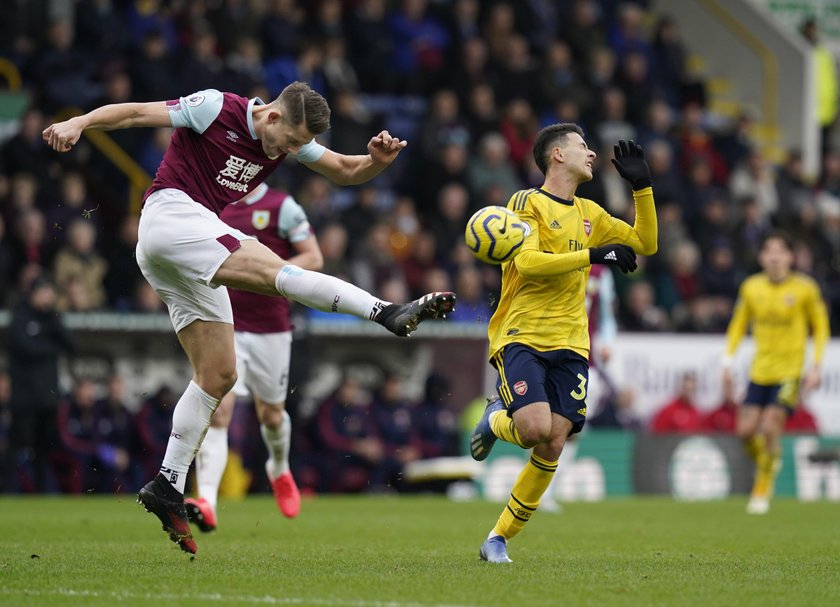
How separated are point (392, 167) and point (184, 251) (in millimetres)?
12833

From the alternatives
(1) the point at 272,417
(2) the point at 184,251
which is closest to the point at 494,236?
(2) the point at 184,251

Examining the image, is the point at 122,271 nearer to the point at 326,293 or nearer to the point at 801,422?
the point at 801,422

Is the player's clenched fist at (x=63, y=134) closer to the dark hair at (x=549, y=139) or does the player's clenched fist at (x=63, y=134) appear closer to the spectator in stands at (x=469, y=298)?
the dark hair at (x=549, y=139)

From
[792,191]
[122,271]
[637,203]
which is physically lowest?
[122,271]

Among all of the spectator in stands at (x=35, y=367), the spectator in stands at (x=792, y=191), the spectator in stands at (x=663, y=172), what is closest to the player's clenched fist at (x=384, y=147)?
the spectator in stands at (x=35, y=367)

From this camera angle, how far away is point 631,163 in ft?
28.1

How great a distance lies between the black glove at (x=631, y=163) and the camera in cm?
856

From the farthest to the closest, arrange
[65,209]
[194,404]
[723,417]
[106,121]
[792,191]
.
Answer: [792,191], [723,417], [65,209], [194,404], [106,121]

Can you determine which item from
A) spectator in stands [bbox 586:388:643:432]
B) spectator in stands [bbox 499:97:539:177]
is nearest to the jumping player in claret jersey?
spectator in stands [bbox 586:388:643:432]

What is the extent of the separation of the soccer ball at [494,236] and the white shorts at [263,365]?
357 cm

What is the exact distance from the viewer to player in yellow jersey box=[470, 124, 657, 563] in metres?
8.29

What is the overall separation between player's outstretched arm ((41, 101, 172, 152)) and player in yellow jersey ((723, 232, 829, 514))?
865 centimetres

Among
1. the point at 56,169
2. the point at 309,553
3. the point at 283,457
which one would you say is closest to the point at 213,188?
the point at 309,553

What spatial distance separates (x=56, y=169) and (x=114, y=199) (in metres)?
0.82
